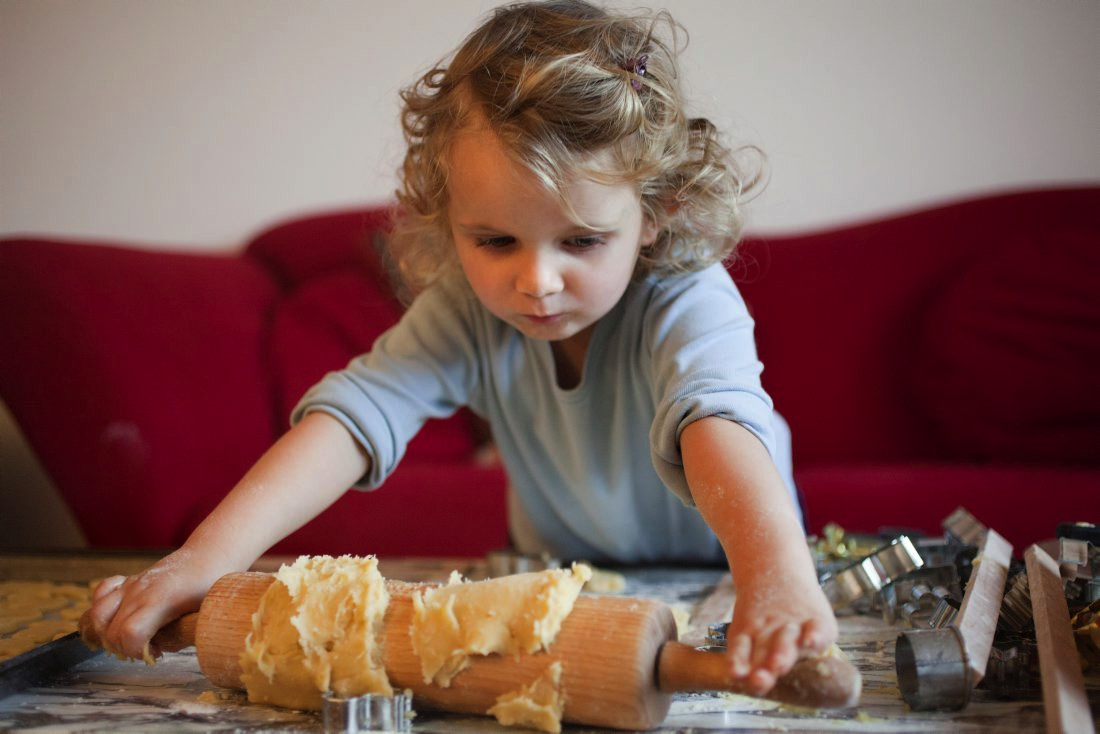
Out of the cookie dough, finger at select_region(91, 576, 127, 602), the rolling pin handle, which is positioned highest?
finger at select_region(91, 576, 127, 602)

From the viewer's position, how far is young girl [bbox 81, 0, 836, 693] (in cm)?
69

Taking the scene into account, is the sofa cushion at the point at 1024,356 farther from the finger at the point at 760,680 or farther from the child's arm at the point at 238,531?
the finger at the point at 760,680

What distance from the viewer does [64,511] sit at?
153 centimetres

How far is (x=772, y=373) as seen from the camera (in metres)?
1.85

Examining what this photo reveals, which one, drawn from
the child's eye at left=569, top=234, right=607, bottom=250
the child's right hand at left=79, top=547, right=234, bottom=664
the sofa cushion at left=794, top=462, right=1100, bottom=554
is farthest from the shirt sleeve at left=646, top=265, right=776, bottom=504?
the sofa cushion at left=794, top=462, right=1100, bottom=554

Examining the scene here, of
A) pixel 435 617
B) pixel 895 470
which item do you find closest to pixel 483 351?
pixel 435 617

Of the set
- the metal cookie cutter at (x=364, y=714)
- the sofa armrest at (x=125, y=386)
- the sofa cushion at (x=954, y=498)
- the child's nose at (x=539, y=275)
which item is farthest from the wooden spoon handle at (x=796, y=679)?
the sofa armrest at (x=125, y=386)

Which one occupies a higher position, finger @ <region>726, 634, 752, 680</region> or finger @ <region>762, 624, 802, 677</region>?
finger @ <region>762, 624, 802, 677</region>

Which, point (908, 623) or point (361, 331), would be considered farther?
point (361, 331)

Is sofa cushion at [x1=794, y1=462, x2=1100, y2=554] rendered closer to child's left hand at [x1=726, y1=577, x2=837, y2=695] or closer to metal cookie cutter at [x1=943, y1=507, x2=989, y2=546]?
metal cookie cutter at [x1=943, y1=507, x2=989, y2=546]

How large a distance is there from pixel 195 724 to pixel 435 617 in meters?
0.16

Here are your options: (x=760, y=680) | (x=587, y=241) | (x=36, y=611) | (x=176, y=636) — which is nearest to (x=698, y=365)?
(x=587, y=241)

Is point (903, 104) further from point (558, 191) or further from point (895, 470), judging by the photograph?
point (558, 191)

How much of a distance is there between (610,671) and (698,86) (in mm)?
1341
